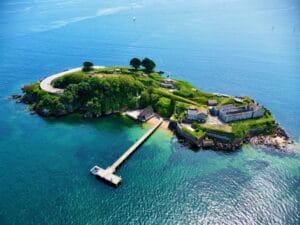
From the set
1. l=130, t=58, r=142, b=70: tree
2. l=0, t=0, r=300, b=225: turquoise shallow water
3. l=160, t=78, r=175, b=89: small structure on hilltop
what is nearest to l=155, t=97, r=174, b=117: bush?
l=0, t=0, r=300, b=225: turquoise shallow water

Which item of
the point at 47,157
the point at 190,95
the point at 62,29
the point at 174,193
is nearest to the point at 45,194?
the point at 47,157

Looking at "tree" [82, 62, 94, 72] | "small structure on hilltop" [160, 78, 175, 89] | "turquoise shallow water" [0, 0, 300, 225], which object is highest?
"tree" [82, 62, 94, 72]

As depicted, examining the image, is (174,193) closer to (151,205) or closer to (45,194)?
(151,205)

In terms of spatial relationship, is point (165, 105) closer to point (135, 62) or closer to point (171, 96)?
point (171, 96)

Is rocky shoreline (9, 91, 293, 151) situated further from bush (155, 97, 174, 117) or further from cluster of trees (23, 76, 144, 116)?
cluster of trees (23, 76, 144, 116)

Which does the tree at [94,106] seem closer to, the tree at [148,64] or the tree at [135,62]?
the tree at [135,62]

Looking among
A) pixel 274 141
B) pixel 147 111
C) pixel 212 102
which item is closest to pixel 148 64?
pixel 147 111

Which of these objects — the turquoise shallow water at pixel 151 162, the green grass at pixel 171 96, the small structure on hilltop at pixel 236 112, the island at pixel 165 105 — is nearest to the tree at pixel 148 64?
the island at pixel 165 105
